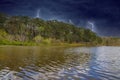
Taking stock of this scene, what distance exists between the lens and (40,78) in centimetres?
2219

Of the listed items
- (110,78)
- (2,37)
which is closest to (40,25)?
(2,37)

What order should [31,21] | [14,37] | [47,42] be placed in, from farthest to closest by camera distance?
[31,21]
[47,42]
[14,37]

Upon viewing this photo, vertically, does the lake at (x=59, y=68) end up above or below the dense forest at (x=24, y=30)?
below

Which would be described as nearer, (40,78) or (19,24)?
(40,78)

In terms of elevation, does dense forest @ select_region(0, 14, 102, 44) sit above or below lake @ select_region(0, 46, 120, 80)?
above

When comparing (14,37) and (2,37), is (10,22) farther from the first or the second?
(2,37)

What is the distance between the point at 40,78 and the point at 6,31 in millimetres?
152244

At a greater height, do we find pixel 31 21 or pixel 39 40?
pixel 31 21

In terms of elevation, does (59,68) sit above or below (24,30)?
below

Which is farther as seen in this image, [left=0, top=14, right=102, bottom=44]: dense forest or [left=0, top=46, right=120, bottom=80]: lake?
[left=0, top=14, right=102, bottom=44]: dense forest

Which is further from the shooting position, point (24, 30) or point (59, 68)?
point (24, 30)

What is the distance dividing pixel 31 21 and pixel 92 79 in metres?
170

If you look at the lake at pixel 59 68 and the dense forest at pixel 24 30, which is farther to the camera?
the dense forest at pixel 24 30

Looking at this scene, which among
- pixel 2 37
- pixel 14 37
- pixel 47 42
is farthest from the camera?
pixel 47 42
